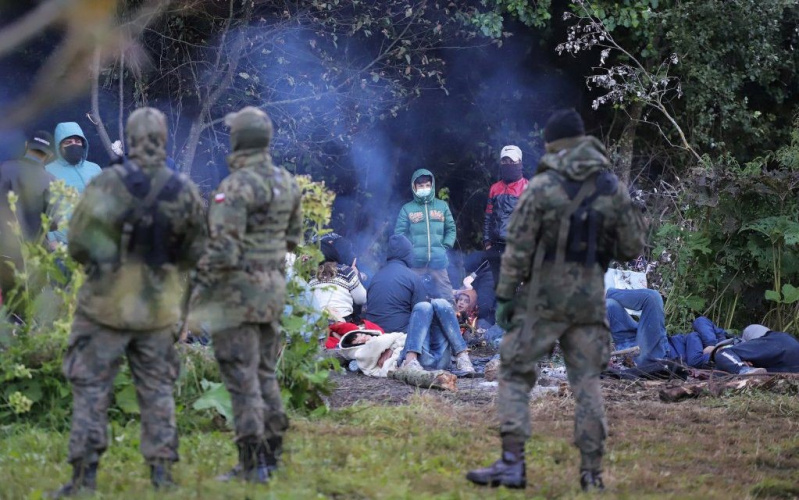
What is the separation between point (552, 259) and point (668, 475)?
1.55 metres

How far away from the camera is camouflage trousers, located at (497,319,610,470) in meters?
5.10

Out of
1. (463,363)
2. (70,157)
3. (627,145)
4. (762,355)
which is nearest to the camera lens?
(70,157)

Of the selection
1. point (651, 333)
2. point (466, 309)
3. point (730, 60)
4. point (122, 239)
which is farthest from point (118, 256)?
point (730, 60)

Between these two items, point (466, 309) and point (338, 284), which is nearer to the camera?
point (338, 284)

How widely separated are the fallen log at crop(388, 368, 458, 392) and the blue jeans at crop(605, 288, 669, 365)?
2034mm

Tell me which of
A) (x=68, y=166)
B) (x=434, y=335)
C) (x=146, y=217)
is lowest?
(x=434, y=335)

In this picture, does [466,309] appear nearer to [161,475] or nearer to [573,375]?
[573,375]

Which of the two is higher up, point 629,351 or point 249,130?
point 249,130

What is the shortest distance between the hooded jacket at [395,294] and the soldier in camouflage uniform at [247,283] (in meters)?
4.69

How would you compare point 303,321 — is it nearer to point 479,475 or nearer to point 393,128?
point 479,475

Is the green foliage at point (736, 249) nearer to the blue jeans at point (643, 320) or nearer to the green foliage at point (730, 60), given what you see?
the blue jeans at point (643, 320)

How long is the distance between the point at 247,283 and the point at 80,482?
1.22m

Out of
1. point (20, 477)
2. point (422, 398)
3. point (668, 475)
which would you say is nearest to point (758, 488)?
point (668, 475)

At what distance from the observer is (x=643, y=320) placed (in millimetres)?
9555
